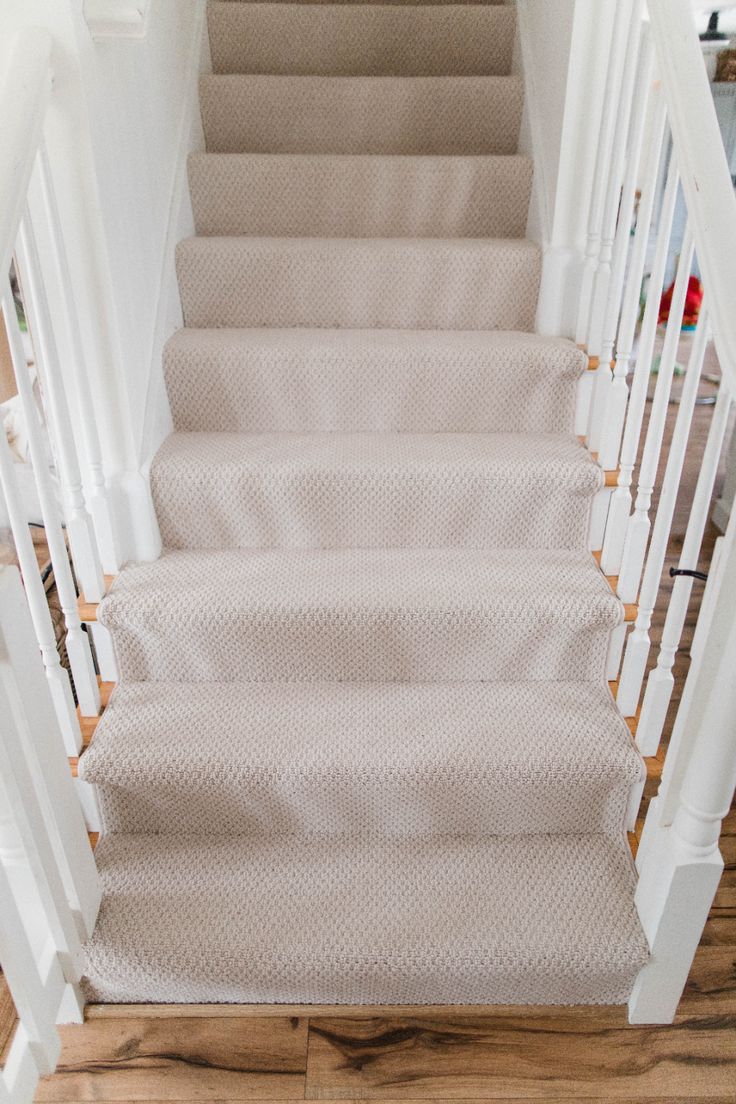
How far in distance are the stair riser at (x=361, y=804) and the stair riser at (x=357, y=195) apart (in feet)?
4.29

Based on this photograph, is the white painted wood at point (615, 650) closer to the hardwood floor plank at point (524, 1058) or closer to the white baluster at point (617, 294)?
the white baluster at point (617, 294)

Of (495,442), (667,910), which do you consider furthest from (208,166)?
(667,910)

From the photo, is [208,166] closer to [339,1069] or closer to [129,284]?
[129,284]

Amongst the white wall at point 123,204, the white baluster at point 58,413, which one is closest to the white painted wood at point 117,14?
the white wall at point 123,204

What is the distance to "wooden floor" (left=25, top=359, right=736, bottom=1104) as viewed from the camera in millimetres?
1265

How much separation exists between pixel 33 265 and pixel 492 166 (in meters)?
1.15

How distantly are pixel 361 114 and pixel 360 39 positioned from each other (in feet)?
0.93

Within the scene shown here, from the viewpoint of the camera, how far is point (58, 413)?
1367 millimetres

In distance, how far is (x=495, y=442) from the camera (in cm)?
173

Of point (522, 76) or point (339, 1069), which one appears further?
point (522, 76)

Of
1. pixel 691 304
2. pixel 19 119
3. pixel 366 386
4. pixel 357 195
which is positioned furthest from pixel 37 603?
pixel 691 304

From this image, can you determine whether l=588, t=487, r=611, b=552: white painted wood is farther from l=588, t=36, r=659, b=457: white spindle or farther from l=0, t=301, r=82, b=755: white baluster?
l=0, t=301, r=82, b=755: white baluster

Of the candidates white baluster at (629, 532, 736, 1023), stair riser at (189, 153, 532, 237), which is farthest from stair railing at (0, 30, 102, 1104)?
white baluster at (629, 532, 736, 1023)

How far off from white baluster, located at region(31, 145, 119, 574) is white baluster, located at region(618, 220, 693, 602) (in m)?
0.95
